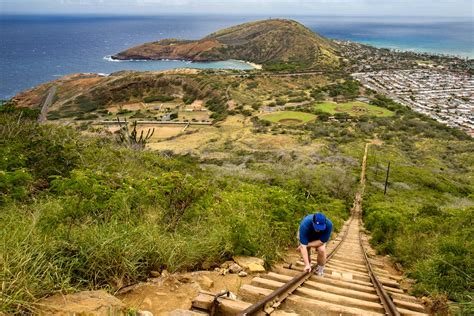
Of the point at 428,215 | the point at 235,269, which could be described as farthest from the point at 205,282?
the point at 428,215

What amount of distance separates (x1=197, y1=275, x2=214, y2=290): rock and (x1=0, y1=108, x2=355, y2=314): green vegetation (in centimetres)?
33

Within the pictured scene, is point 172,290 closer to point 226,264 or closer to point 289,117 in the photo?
point 226,264

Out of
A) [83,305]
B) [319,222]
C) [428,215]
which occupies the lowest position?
[428,215]

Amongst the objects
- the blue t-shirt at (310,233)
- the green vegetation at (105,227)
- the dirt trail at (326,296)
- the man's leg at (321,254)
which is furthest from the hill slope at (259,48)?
the man's leg at (321,254)

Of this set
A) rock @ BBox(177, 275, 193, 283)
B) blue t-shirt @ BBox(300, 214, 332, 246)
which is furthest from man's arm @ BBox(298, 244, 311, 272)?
rock @ BBox(177, 275, 193, 283)

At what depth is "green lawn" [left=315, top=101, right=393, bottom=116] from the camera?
185 ft

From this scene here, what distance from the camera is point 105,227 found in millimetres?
4379

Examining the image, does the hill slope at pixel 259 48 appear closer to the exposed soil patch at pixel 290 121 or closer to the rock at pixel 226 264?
the exposed soil patch at pixel 290 121

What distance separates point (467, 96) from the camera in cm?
7544

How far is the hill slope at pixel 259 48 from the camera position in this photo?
349ft

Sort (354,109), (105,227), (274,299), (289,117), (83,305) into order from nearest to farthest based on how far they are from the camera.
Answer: (83,305)
(274,299)
(105,227)
(289,117)
(354,109)

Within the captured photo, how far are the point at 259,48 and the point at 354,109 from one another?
65.3 metres

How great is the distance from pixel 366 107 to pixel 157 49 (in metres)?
88.6

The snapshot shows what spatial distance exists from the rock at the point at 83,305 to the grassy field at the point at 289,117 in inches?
1887
